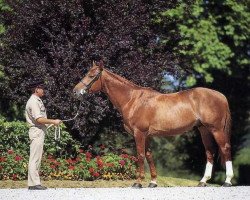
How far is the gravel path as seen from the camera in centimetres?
1115

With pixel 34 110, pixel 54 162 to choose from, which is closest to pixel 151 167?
pixel 34 110

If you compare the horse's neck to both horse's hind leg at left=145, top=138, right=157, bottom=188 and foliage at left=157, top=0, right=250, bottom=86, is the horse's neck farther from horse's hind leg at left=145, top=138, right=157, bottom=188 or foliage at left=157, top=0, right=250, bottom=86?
foliage at left=157, top=0, right=250, bottom=86

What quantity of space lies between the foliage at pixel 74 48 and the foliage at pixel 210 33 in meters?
3.65

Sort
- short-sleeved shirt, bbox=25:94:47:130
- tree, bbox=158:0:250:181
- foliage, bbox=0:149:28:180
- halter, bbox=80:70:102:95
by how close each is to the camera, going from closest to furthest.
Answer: short-sleeved shirt, bbox=25:94:47:130
halter, bbox=80:70:102:95
foliage, bbox=0:149:28:180
tree, bbox=158:0:250:181

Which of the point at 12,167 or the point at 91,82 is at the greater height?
the point at 91,82

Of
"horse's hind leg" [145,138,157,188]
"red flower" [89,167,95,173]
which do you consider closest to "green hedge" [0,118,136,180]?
"red flower" [89,167,95,173]

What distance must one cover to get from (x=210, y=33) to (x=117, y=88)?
12.9 m

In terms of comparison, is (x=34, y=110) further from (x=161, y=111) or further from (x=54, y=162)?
(x=54, y=162)

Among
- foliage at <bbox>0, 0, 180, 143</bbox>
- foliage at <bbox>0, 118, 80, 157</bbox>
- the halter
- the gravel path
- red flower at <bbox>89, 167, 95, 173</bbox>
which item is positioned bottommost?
red flower at <bbox>89, 167, 95, 173</bbox>

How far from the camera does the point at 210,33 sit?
26.3 m

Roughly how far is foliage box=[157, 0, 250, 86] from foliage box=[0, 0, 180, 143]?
3653 mm

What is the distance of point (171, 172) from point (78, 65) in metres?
21.3

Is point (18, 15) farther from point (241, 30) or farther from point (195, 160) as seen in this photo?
point (195, 160)

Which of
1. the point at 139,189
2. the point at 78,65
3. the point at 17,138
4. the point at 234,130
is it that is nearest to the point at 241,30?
the point at 234,130
